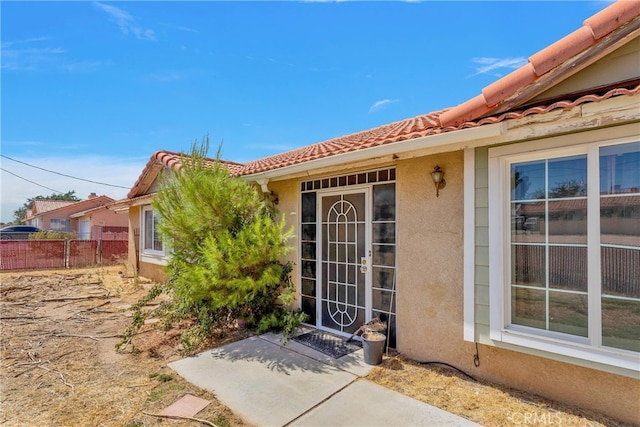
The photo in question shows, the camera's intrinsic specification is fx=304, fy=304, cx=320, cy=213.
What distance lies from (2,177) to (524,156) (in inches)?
1648

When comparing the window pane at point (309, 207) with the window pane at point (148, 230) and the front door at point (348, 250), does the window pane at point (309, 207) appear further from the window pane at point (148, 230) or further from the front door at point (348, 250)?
the window pane at point (148, 230)

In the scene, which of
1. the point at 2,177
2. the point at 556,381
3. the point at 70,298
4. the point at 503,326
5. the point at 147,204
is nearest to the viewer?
the point at 556,381

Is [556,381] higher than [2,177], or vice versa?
[2,177]

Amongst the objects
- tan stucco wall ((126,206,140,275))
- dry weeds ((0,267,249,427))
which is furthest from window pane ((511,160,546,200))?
tan stucco wall ((126,206,140,275))

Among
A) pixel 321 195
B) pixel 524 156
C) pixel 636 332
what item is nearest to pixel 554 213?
pixel 524 156

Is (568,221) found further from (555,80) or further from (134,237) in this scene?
(134,237)

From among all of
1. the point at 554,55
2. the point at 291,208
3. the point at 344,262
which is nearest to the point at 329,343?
the point at 344,262

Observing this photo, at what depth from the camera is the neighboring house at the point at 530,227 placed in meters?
3.38

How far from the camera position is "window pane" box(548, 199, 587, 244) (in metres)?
3.66

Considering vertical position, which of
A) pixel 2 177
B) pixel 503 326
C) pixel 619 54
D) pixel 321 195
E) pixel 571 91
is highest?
pixel 2 177

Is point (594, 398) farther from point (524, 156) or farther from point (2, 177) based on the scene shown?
point (2, 177)

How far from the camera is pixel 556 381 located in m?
3.82

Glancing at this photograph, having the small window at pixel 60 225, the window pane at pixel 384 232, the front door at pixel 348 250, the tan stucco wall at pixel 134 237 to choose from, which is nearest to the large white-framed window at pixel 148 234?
the tan stucco wall at pixel 134 237

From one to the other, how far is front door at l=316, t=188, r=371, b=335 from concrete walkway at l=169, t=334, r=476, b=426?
3.22 feet
